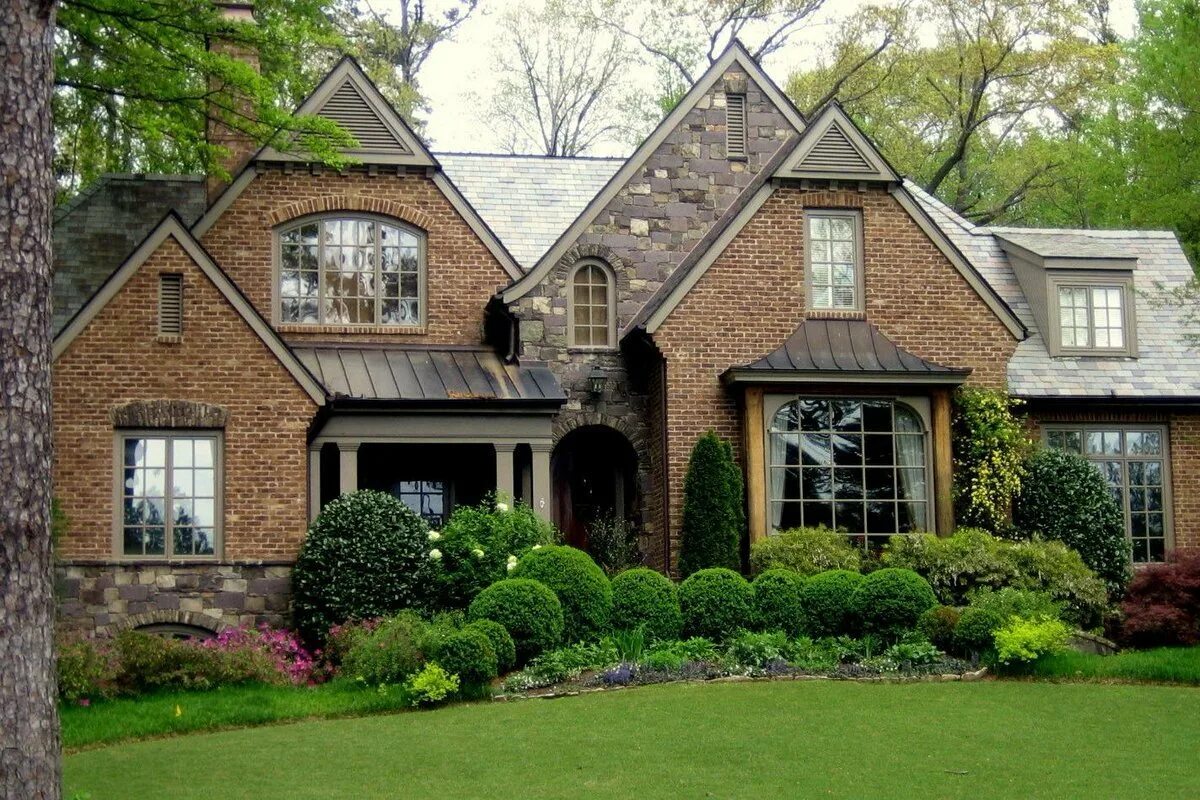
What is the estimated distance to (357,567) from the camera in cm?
1775

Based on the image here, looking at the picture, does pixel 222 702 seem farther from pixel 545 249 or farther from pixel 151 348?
pixel 545 249

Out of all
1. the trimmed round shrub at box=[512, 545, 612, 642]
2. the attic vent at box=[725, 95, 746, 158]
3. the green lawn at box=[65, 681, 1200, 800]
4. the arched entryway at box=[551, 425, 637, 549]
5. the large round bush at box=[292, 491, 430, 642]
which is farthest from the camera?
the arched entryway at box=[551, 425, 637, 549]

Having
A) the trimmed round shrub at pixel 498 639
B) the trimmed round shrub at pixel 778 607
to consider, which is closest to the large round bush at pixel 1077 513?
the trimmed round shrub at pixel 778 607

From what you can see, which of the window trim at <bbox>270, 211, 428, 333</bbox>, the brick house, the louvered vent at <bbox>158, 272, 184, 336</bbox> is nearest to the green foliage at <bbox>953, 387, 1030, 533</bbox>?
the brick house

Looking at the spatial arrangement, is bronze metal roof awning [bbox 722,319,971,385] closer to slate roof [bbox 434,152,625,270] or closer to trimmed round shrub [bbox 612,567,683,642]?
trimmed round shrub [bbox 612,567,683,642]

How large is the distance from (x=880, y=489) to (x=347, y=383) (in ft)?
22.7

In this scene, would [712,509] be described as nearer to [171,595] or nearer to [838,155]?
[838,155]

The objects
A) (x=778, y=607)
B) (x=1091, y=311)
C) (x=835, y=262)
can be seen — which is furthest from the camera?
(x=1091, y=311)

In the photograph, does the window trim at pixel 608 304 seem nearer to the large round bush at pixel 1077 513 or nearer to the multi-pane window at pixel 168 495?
the multi-pane window at pixel 168 495

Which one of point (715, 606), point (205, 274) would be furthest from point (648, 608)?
point (205, 274)

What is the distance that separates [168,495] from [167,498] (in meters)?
0.04

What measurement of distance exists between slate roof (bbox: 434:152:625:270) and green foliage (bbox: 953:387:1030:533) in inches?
248

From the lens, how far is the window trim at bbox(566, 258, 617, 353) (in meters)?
21.4

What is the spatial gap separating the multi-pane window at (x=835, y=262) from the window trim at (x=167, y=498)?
26.2 ft
